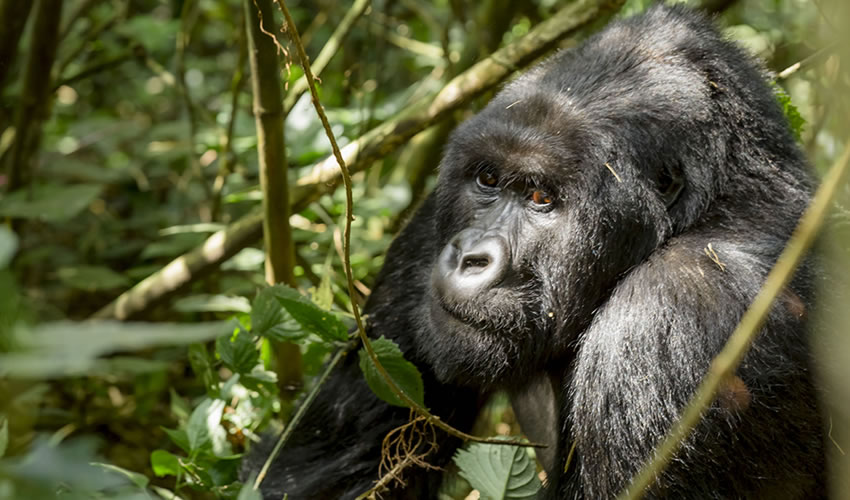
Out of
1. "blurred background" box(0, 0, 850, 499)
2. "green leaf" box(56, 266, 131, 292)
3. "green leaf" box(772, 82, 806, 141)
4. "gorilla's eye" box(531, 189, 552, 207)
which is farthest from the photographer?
"green leaf" box(56, 266, 131, 292)

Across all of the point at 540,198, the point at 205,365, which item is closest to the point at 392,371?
the point at 540,198

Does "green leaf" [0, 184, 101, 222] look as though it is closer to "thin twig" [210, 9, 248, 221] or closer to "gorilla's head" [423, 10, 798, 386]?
"thin twig" [210, 9, 248, 221]

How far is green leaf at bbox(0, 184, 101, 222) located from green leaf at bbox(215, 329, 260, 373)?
70.4 inches

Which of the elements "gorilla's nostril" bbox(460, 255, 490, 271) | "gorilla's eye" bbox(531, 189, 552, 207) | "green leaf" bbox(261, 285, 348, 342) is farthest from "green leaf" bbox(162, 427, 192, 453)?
"gorilla's eye" bbox(531, 189, 552, 207)

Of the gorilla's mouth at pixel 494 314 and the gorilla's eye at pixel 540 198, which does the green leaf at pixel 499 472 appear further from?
the gorilla's eye at pixel 540 198

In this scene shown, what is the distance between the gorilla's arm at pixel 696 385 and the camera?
2.38 metres

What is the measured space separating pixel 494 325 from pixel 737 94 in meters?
1.14

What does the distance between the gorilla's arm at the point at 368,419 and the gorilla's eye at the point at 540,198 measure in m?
0.55

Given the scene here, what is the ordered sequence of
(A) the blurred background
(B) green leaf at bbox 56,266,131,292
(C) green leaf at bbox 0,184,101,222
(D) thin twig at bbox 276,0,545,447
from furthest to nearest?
1. (B) green leaf at bbox 56,266,131,292
2. (C) green leaf at bbox 0,184,101,222
3. (A) the blurred background
4. (D) thin twig at bbox 276,0,545,447

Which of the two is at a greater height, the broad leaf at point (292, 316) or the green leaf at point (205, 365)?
the broad leaf at point (292, 316)

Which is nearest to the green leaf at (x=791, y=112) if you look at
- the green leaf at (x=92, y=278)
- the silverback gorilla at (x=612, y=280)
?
the silverback gorilla at (x=612, y=280)

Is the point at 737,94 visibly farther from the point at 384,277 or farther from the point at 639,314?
the point at 384,277

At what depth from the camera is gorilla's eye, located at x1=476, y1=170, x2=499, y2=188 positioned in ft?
9.94

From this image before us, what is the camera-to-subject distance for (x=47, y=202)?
438 centimetres
